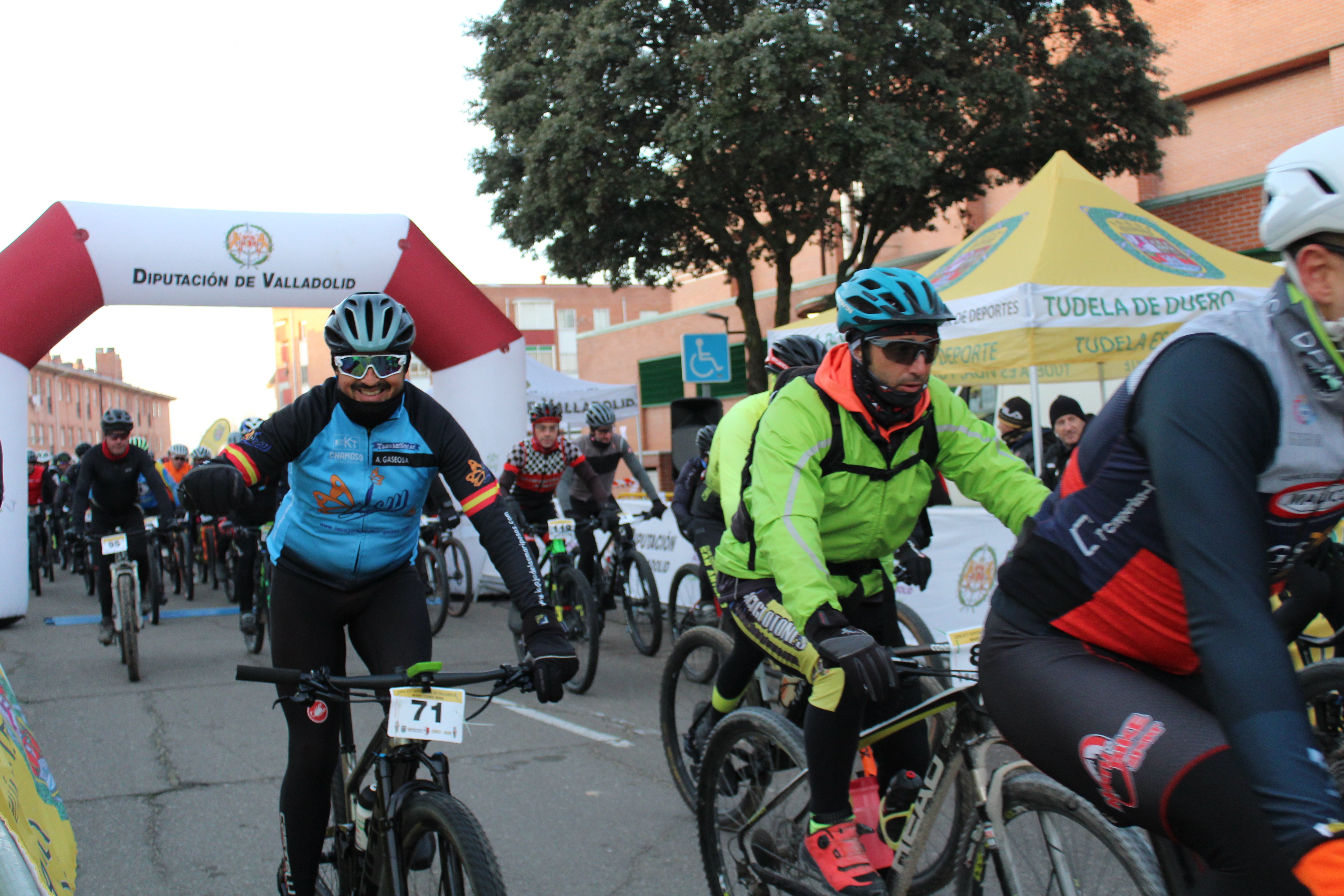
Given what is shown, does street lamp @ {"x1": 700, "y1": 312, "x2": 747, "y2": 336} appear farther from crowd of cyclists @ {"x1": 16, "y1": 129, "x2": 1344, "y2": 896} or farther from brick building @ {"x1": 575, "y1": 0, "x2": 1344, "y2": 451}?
crowd of cyclists @ {"x1": 16, "y1": 129, "x2": 1344, "y2": 896}

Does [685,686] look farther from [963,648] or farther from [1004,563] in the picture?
[1004,563]

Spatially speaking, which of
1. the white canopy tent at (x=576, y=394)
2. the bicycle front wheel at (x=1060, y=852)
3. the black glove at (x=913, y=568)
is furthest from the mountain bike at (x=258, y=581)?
the white canopy tent at (x=576, y=394)

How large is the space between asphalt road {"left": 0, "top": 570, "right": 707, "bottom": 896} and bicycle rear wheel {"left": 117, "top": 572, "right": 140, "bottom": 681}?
0.51 feet

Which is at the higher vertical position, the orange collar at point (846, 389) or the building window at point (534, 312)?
the building window at point (534, 312)

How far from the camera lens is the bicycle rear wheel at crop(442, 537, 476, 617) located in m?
11.1

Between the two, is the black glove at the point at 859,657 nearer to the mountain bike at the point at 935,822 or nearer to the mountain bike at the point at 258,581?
the mountain bike at the point at 935,822

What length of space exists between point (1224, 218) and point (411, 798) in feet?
68.6

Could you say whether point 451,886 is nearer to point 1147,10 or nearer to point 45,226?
point 45,226

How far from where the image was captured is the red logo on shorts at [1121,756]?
1581mm

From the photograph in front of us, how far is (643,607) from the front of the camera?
8.78 metres

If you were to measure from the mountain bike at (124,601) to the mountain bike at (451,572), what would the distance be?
8.57 feet

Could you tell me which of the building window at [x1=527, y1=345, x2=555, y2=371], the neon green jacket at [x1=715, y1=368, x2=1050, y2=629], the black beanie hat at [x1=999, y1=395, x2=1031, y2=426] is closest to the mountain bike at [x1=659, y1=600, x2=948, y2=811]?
the neon green jacket at [x1=715, y1=368, x2=1050, y2=629]

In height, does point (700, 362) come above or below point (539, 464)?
above

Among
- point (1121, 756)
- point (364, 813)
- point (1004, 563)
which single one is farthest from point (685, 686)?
point (1121, 756)
